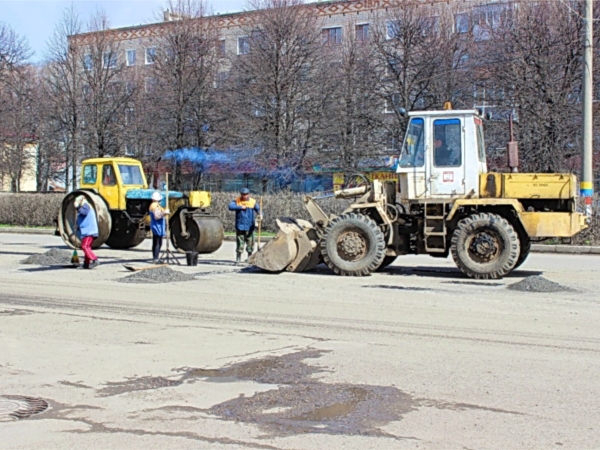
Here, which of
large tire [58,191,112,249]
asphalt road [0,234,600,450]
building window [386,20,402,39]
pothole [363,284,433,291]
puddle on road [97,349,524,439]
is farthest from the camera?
building window [386,20,402,39]

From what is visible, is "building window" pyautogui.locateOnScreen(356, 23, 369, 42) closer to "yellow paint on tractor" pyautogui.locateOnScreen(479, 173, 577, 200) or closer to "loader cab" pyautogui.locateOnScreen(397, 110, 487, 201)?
"loader cab" pyautogui.locateOnScreen(397, 110, 487, 201)

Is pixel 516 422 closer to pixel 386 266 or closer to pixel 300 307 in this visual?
pixel 300 307

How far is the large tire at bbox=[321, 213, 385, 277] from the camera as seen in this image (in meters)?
15.8

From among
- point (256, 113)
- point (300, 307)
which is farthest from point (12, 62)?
point (300, 307)

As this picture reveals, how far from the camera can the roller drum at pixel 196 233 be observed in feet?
67.6

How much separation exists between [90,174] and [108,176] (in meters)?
0.56

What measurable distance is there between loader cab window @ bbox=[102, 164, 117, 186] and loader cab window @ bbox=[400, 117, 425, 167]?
10052mm

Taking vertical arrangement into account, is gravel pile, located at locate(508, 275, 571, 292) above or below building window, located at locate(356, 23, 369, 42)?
below

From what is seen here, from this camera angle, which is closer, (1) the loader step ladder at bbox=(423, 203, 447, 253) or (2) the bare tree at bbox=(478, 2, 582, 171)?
(1) the loader step ladder at bbox=(423, 203, 447, 253)

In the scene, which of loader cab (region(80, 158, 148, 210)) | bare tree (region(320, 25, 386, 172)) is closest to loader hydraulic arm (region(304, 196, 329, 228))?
loader cab (region(80, 158, 148, 210))

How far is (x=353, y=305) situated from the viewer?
12.2m

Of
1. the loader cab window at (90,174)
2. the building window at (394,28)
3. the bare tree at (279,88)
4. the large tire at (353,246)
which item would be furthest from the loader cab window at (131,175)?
the building window at (394,28)

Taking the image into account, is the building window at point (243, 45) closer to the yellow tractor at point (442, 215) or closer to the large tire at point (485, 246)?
the yellow tractor at point (442, 215)

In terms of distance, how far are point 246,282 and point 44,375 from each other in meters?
7.29
